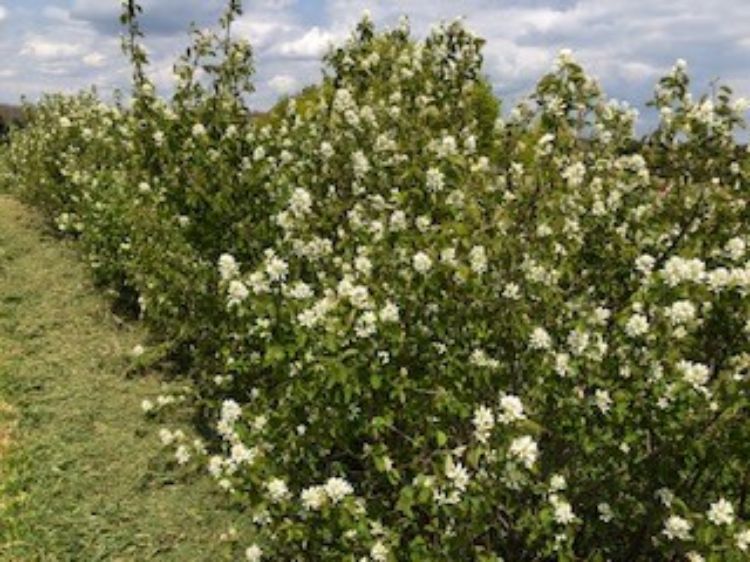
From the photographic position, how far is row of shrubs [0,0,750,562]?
3846 mm

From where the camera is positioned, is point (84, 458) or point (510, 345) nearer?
point (510, 345)

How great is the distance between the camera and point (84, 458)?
757cm

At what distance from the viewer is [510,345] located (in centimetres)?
447

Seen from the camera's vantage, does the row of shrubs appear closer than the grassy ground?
Yes

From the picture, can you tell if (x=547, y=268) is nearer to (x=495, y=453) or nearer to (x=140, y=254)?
(x=495, y=453)

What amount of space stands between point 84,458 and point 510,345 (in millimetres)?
4407

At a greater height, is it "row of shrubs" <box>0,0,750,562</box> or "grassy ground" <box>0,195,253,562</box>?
"row of shrubs" <box>0,0,750,562</box>

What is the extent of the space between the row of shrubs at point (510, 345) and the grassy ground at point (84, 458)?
778 mm

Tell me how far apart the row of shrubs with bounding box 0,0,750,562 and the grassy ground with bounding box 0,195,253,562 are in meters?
0.78

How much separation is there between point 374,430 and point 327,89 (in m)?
4.83

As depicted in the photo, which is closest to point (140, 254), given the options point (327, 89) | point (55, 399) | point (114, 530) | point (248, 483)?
point (55, 399)

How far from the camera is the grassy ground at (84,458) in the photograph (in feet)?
21.0

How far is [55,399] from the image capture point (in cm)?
884

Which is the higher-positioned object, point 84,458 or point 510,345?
point 510,345
